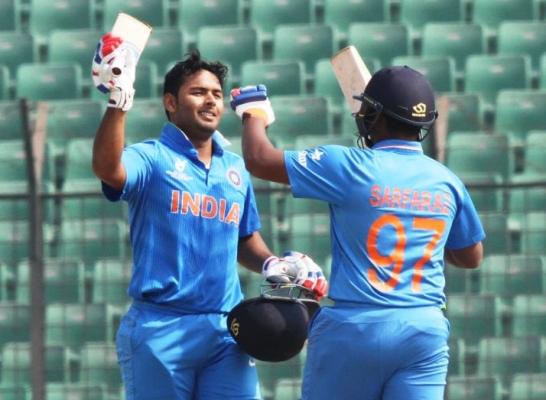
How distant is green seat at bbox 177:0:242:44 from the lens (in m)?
13.0

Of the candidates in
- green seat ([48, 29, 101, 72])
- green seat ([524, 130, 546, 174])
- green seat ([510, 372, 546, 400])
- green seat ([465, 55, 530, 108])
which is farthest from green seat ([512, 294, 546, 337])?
green seat ([48, 29, 101, 72])

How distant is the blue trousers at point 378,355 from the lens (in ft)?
17.5

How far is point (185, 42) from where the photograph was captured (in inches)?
491

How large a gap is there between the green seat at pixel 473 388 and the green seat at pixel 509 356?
2.5 inches

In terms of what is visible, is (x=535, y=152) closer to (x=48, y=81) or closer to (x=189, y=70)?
(x=48, y=81)

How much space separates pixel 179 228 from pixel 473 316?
2832mm

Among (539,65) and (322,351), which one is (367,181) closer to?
(322,351)

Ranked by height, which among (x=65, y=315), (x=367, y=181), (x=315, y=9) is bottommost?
(x=65, y=315)

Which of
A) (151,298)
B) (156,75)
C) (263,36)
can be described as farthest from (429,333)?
(263,36)

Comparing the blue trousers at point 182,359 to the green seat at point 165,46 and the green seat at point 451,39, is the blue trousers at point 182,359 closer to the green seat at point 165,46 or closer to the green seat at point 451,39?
the green seat at point 165,46

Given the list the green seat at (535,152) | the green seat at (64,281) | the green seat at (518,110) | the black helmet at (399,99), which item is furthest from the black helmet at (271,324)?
the green seat at (518,110)

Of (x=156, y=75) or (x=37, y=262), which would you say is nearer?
(x=37, y=262)

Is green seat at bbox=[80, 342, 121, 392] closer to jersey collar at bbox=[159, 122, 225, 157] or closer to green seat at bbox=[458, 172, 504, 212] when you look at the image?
green seat at bbox=[458, 172, 504, 212]

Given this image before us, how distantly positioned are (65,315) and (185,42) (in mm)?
4567
